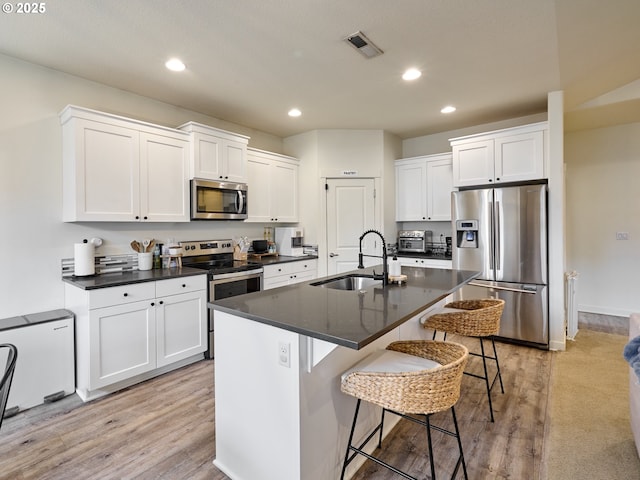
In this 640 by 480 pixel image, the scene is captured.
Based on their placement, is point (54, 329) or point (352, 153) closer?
point (54, 329)

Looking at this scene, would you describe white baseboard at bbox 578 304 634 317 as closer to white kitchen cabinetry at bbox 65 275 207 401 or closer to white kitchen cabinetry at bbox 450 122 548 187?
white kitchen cabinetry at bbox 450 122 548 187

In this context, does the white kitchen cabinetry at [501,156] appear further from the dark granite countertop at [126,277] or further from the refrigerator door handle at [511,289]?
the dark granite countertop at [126,277]

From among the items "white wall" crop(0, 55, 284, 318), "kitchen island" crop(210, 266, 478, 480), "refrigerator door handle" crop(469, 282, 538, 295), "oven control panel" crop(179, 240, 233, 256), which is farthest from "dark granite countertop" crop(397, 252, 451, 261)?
"white wall" crop(0, 55, 284, 318)

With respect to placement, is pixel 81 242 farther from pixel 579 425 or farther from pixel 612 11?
pixel 612 11

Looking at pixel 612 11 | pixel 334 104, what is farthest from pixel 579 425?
pixel 334 104

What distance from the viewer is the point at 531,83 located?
10.5 feet

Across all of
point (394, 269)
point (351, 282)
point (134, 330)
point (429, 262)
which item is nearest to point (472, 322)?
point (394, 269)

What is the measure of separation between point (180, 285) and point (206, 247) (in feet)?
3.00

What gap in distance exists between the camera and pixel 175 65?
272cm

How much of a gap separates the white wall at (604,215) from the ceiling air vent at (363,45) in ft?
12.7

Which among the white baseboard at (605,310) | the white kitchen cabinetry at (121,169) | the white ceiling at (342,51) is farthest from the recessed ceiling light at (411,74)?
the white baseboard at (605,310)

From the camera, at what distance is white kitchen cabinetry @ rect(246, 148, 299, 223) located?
4.18 m

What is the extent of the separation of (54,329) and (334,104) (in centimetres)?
A: 327
